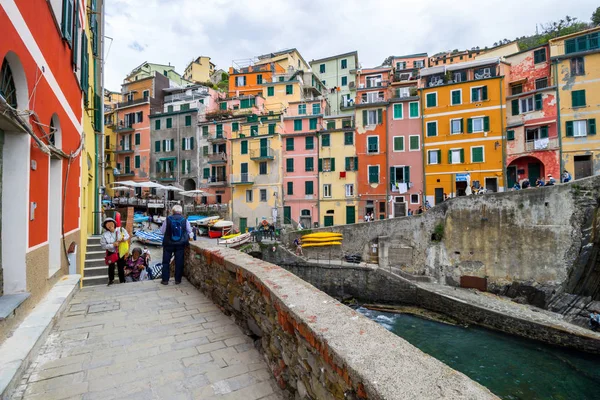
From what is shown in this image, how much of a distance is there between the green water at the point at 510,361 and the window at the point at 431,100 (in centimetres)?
1868

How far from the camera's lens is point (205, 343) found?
3703mm

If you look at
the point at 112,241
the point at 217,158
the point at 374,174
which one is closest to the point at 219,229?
the point at 217,158

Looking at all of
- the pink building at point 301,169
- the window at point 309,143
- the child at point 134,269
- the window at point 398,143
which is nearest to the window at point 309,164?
the pink building at point 301,169

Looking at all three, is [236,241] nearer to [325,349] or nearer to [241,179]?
[241,179]

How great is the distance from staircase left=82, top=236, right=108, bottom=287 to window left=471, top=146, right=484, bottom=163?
2626cm

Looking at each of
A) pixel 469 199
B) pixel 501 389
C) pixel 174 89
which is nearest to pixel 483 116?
pixel 469 199

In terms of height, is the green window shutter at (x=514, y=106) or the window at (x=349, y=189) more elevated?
the green window shutter at (x=514, y=106)

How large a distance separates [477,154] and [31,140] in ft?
91.3

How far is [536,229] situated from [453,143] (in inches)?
411

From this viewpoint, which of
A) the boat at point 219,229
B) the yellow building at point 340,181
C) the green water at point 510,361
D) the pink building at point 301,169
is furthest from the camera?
the pink building at point 301,169

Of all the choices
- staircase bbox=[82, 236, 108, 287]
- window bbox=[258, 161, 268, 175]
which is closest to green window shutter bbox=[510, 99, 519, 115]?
window bbox=[258, 161, 268, 175]

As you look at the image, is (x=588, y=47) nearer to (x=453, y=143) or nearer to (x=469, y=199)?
(x=453, y=143)

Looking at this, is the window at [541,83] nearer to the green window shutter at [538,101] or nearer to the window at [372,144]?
the green window shutter at [538,101]

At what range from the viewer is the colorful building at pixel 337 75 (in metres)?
42.6
